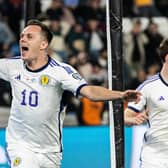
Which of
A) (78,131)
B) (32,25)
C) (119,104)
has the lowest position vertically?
(78,131)

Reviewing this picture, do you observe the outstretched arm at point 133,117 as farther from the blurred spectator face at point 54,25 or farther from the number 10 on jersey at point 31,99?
the blurred spectator face at point 54,25

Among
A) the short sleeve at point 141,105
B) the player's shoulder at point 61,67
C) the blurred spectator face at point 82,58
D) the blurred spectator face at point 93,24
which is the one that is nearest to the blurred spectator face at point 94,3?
the blurred spectator face at point 93,24

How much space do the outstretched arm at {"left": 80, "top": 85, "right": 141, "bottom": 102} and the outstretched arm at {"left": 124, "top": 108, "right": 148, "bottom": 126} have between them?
0.62 meters

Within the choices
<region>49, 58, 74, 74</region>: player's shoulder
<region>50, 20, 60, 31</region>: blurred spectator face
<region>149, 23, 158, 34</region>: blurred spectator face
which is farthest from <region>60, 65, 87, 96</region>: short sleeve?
<region>149, 23, 158, 34</region>: blurred spectator face

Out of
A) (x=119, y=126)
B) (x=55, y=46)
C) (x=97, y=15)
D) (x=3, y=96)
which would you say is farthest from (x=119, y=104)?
(x=97, y=15)

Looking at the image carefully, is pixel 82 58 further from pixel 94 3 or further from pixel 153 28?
pixel 94 3

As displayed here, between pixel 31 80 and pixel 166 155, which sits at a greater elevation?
pixel 31 80

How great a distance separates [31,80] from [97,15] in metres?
7.02

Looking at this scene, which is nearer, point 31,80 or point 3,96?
point 31,80

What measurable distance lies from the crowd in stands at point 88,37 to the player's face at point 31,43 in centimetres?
489

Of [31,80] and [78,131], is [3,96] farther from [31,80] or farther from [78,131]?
[31,80]

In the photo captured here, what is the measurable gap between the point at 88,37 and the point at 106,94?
6.96 m

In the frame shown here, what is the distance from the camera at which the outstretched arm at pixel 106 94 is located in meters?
7.01

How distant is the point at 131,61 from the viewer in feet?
45.8
